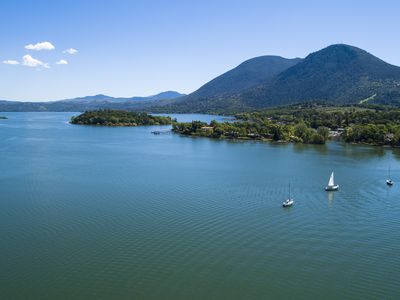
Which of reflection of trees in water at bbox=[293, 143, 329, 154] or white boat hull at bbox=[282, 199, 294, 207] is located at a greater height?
reflection of trees in water at bbox=[293, 143, 329, 154]

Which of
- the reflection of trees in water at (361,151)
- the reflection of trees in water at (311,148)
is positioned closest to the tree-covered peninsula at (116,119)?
the reflection of trees in water at (311,148)

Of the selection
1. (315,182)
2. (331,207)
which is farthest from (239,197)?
(315,182)

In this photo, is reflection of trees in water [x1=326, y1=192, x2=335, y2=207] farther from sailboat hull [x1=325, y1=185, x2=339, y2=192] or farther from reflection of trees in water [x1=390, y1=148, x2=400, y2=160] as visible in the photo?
reflection of trees in water [x1=390, y1=148, x2=400, y2=160]

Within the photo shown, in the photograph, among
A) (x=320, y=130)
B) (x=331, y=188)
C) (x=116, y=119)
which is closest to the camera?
(x=331, y=188)

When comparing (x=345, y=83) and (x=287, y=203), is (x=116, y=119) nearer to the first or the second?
(x=287, y=203)

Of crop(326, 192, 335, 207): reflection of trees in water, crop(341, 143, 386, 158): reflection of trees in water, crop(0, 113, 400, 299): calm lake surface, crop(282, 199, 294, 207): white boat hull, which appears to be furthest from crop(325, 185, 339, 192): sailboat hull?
crop(341, 143, 386, 158): reflection of trees in water

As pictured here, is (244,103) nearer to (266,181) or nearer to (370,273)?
(266,181)

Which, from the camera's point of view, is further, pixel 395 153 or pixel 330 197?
pixel 395 153

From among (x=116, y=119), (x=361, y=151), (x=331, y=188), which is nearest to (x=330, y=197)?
(x=331, y=188)
